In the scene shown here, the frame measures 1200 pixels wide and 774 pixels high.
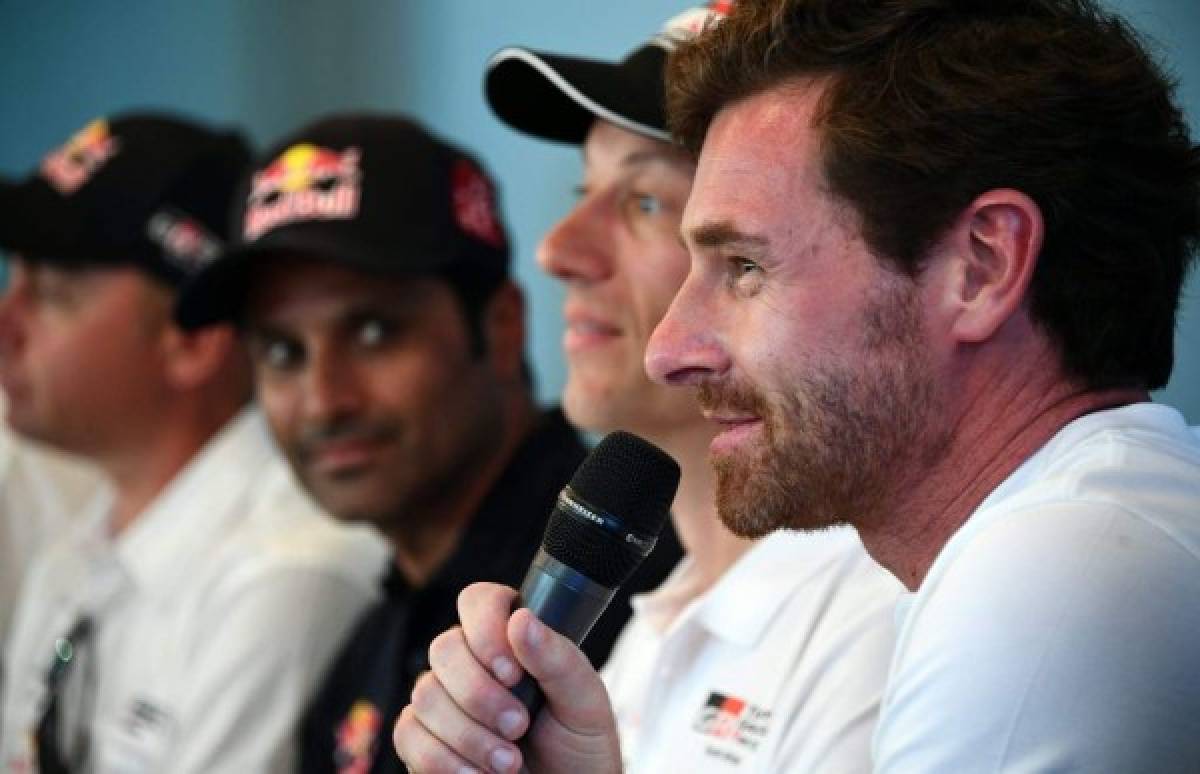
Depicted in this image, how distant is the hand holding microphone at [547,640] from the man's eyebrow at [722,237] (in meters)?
0.13

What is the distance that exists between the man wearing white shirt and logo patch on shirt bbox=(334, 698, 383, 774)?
7.3 inches

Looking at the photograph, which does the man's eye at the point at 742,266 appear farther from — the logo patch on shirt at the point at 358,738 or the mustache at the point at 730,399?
the logo patch on shirt at the point at 358,738

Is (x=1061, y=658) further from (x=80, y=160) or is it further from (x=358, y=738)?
(x=80, y=160)

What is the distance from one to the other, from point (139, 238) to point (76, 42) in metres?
1.12

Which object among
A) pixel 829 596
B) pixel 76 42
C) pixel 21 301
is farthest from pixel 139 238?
pixel 829 596

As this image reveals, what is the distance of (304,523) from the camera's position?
6.97 ft

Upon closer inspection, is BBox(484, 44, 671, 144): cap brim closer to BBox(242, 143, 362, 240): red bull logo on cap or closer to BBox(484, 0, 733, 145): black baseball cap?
BBox(484, 0, 733, 145): black baseball cap

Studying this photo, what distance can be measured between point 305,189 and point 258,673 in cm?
51

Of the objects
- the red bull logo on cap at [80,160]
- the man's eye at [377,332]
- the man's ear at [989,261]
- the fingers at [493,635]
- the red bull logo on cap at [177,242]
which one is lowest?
the red bull logo on cap at [177,242]

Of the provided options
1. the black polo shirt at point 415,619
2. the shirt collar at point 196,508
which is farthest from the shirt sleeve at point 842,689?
the shirt collar at point 196,508

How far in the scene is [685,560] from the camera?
146cm

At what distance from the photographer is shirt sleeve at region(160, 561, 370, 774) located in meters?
1.88

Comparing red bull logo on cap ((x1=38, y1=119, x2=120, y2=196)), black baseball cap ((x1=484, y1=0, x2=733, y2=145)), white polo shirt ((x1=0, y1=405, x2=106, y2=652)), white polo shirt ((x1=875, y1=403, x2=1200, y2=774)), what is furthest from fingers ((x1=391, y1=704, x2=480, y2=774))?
white polo shirt ((x1=0, y1=405, x2=106, y2=652))

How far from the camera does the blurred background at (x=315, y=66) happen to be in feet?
7.89
